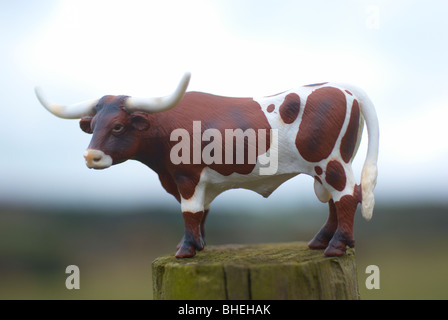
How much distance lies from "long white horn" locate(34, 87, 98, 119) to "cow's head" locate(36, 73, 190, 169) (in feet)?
0.27

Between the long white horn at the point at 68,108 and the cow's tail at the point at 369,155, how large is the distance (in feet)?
5.18

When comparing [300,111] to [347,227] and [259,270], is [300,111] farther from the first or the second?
[259,270]

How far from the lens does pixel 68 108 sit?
261 cm

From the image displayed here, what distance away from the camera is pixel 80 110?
258 centimetres

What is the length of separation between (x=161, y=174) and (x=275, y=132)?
0.75 meters

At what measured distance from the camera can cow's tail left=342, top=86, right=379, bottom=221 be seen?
7.96 ft

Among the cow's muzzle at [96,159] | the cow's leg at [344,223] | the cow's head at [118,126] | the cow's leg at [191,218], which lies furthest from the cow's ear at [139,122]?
the cow's leg at [344,223]

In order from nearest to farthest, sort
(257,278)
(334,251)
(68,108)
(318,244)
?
(257,278), (334,251), (68,108), (318,244)

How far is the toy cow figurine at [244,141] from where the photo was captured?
94.3 inches

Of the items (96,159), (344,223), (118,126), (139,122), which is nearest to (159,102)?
(139,122)

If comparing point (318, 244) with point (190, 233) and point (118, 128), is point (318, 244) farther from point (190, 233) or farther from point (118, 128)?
point (118, 128)

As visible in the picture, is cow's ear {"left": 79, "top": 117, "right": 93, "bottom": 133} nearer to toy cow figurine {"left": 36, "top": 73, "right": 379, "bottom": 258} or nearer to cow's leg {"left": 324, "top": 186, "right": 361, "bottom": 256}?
toy cow figurine {"left": 36, "top": 73, "right": 379, "bottom": 258}

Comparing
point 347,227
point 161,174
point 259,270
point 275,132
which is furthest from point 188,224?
point 347,227

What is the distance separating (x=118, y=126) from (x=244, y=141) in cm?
72
